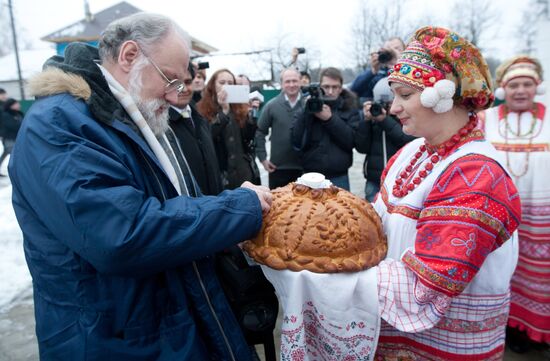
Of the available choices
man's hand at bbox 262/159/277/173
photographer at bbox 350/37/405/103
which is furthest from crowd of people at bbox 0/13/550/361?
man's hand at bbox 262/159/277/173

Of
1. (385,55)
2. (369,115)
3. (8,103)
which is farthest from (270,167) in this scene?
(8,103)

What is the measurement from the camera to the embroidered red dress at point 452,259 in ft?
4.02

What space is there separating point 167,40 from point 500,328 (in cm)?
169

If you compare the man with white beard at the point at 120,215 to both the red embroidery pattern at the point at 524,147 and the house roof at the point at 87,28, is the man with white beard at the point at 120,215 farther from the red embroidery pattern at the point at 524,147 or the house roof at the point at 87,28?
the house roof at the point at 87,28

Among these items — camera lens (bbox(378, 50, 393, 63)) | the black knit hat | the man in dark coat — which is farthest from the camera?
the black knit hat

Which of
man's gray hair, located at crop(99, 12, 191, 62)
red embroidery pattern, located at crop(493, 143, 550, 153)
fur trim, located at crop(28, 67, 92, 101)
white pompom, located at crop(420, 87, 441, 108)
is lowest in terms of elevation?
red embroidery pattern, located at crop(493, 143, 550, 153)

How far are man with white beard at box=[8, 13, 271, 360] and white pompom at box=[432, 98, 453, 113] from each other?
70cm

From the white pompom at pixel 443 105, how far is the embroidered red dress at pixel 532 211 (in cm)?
179

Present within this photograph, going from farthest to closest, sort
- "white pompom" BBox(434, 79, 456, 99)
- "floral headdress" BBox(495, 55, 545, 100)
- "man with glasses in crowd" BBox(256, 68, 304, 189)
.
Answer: "man with glasses in crowd" BBox(256, 68, 304, 189) → "floral headdress" BBox(495, 55, 545, 100) → "white pompom" BBox(434, 79, 456, 99)

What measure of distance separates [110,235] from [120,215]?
60 millimetres

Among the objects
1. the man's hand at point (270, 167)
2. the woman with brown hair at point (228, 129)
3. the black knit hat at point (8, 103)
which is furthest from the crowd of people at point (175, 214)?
the black knit hat at point (8, 103)

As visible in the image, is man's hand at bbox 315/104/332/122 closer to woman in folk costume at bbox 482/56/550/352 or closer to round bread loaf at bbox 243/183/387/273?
woman in folk costume at bbox 482/56/550/352

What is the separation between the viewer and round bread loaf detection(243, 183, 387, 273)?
1261mm

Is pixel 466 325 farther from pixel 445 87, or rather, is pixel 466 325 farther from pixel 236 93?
pixel 236 93
